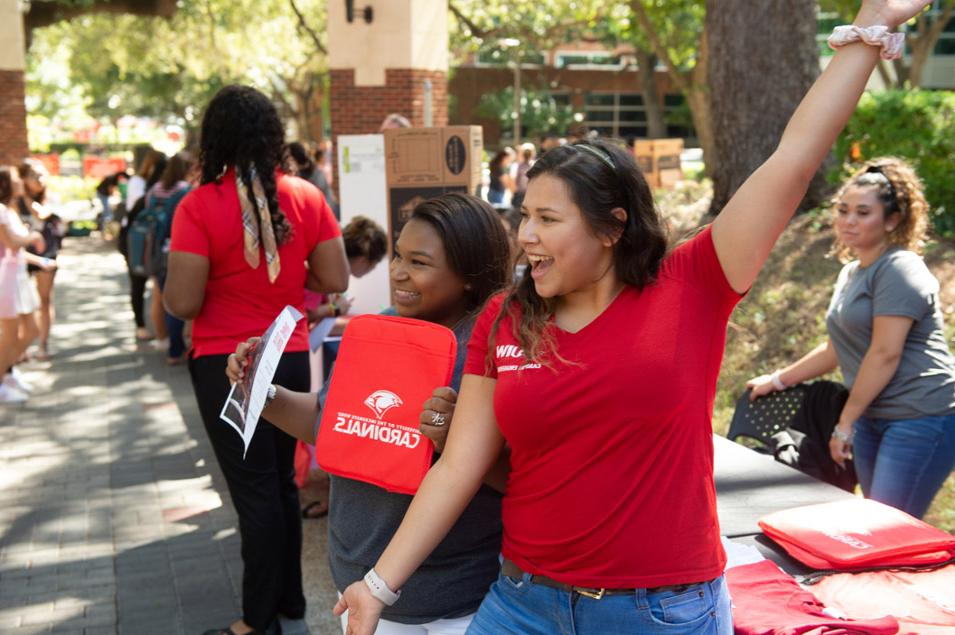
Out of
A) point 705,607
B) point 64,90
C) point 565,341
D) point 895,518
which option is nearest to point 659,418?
point 565,341

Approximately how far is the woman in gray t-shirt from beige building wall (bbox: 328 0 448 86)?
12163 mm

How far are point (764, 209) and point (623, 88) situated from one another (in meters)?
55.8

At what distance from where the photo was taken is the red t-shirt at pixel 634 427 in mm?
2025

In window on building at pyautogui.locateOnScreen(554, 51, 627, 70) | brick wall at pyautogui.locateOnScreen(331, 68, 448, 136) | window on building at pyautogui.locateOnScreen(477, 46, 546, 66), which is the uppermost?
window on building at pyautogui.locateOnScreen(554, 51, 627, 70)

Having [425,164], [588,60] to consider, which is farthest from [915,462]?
[588,60]

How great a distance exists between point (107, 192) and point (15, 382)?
35.6 feet

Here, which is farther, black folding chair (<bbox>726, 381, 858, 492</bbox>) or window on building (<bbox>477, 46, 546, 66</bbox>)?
window on building (<bbox>477, 46, 546, 66</bbox>)

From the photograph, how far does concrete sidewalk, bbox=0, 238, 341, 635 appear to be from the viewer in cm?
487

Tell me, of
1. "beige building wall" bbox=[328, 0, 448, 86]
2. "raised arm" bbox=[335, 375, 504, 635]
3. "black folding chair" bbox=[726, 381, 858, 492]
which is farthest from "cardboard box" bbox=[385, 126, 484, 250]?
"beige building wall" bbox=[328, 0, 448, 86]

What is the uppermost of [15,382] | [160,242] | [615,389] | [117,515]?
[615,389]

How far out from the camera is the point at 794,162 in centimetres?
200

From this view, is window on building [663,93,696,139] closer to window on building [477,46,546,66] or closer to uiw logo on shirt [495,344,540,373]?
window on building [477,46,546,66]

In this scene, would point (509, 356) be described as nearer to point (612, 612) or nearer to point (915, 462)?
→ point (612, 612)

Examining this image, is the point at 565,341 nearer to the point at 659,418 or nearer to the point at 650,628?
the point at 659,418
